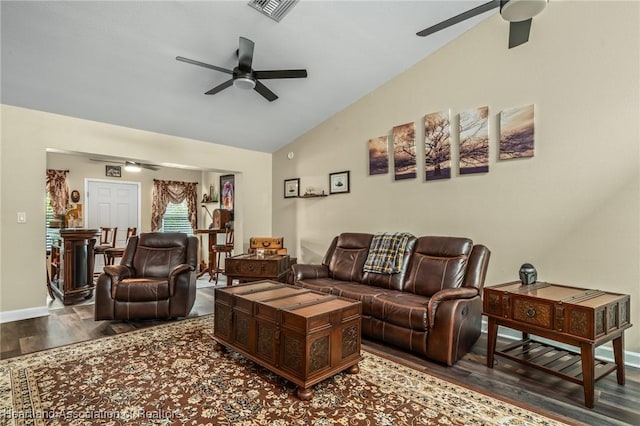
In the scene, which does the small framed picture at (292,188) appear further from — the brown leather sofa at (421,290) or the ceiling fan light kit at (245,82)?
the ceiling fan light kit at (245,82)

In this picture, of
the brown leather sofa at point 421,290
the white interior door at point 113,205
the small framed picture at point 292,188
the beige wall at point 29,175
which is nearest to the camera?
the brown leather sofa at point 421,290

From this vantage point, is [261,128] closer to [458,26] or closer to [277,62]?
[277,62]

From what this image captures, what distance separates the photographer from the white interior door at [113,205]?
6.80 metres

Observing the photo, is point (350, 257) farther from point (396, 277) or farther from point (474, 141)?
point (474, 141)

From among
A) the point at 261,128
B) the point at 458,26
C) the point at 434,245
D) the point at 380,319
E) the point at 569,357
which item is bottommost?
the point at 569,357

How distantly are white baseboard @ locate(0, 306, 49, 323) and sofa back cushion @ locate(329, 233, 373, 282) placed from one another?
11.8 ft

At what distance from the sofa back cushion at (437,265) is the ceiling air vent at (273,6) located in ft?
9.00

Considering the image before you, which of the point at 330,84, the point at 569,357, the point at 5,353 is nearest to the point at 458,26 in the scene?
the point at 330,84

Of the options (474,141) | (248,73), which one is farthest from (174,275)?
(474,141)

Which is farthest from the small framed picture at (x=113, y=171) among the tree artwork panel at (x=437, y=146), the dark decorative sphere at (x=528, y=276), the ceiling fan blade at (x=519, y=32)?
the dark decorative sphere at (x=528, y=276)

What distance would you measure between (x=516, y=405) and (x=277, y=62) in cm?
388

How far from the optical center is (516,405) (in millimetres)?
2090

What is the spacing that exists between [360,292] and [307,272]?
0.93 meters

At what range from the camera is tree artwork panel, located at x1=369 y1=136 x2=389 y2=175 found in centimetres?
454
